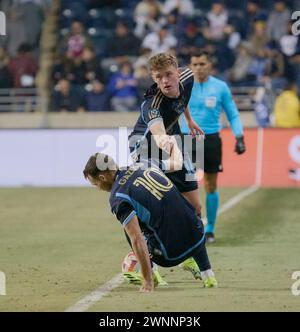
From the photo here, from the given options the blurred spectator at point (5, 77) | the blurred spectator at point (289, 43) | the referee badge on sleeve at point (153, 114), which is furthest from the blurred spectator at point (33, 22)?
the referee badge on sleeve at point (153, 114)

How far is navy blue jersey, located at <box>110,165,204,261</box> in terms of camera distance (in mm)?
8711

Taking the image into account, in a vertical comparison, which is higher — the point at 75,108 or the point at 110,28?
the point at 110,28

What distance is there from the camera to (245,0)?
27.0 metres

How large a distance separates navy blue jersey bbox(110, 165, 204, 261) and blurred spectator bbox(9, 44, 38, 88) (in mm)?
17220

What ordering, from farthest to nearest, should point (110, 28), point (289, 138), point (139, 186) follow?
point (110, 28)
point (289, 138)
point (139, 186)

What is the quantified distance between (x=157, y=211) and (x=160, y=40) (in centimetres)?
1752

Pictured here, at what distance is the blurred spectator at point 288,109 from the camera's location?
2269 centimetres

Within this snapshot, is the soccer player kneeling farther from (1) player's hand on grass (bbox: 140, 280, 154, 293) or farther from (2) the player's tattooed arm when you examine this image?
Answer: (2) the player's tattooed arm

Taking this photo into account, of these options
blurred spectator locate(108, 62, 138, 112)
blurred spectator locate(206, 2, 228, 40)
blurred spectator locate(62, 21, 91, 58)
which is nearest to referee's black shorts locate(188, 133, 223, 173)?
blurred spectator locate(108, 62, 138, 112)

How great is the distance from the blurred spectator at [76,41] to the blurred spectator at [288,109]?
19.0 ft

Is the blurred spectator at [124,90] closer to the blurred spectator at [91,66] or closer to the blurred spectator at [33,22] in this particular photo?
the blurred spectator at [91,66]
